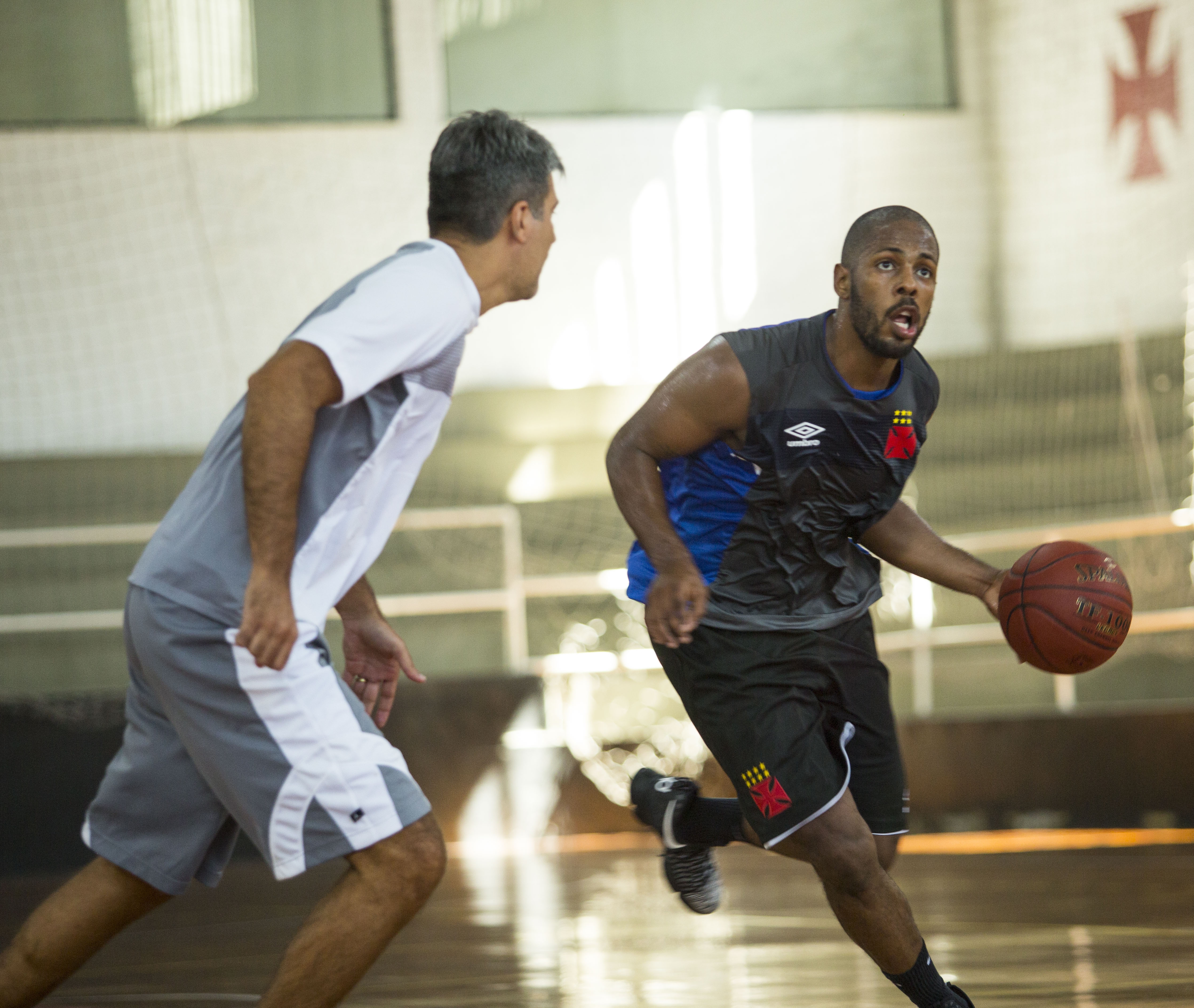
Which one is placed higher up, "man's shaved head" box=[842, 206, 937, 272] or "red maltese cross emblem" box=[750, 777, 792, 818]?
"man's shaved head" box=[842, 206, 937, 272]

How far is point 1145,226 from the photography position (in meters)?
10.4

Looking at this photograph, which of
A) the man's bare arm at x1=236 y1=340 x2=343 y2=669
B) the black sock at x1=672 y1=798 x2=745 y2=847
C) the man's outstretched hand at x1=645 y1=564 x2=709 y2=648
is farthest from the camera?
the black sock at x1=672 y1=798 x2=745 y2=847

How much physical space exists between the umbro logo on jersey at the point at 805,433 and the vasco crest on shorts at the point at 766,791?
64cm

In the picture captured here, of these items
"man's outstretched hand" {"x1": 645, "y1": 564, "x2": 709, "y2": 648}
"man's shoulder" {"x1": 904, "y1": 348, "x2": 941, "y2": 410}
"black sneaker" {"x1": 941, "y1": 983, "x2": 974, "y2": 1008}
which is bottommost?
"black sneaker" {"x1": 941, "y1": 983, "x2": 974, "y2": 1008}

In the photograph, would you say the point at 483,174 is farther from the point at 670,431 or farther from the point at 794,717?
the point at 794,717

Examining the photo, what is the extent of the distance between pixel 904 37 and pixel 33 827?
27.8 ft

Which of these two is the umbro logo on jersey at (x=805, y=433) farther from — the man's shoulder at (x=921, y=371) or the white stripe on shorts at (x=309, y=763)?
the white stripe on shorts at (x=309, y=763)

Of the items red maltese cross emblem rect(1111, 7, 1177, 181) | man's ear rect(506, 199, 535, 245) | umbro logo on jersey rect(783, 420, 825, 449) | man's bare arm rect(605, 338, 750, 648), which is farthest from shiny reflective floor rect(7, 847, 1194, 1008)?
red maltese cross emblem rect(1111, 7, 1177, 181)

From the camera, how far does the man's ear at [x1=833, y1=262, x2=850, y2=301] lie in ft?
9.50

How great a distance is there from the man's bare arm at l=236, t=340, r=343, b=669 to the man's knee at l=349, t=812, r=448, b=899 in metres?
0.30

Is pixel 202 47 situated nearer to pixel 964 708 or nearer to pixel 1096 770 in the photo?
pixel 964 708

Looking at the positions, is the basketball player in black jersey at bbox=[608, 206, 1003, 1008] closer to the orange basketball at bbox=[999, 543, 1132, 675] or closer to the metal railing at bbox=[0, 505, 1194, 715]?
the orange basketball at bbox=[999, 543, 1132, 675]

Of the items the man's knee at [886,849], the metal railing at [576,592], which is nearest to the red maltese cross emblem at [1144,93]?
the metal railing at [576,592]

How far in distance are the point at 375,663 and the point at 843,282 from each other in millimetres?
1208
